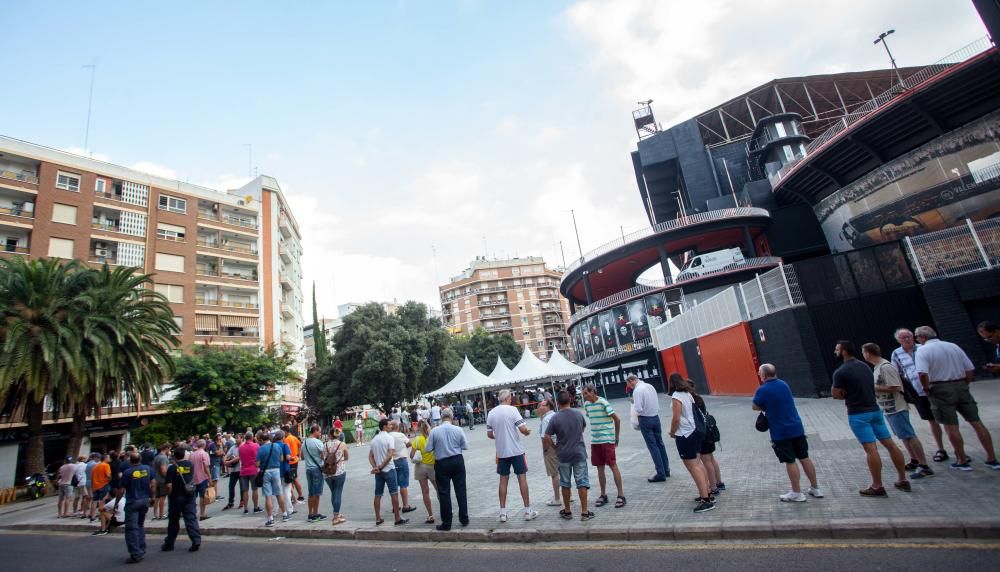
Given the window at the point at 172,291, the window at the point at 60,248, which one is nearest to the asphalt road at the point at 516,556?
the window at the point at 172,291

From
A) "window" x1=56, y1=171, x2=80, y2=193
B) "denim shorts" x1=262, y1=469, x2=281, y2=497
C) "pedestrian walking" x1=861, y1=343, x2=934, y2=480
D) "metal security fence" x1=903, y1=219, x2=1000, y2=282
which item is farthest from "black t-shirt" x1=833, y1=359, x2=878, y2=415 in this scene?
"window" x1=56, y1=171, x2=80, y2=193

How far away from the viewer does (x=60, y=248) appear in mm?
30047

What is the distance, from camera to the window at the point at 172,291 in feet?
107

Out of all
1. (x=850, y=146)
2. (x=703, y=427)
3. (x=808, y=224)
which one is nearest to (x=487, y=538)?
Answer: (x=703, y=427)

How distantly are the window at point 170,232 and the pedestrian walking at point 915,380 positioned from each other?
40502mm

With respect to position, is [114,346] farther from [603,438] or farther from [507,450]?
[603,438]

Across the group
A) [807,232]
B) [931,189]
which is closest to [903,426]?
[931,189]

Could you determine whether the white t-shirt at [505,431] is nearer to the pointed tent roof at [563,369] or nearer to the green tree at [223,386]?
the pointed tent roof at [563,369]

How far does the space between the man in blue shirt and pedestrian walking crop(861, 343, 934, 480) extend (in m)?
1.07

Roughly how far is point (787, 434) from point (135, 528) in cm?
887

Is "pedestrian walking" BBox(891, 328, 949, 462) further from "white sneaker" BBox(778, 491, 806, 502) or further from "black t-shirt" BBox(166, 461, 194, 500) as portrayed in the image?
"black t-shirt" BBox(166, 461, 194, 500)

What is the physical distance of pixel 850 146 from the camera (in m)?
28.5

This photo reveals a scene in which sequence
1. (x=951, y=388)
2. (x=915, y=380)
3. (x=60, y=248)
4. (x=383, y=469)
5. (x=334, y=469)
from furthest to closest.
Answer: (x=60, y=248), (x=334, y=469), (x=383, y=469), (x=915, y=380), (x=951, y=388)

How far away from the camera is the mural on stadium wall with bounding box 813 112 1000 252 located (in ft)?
74.3
